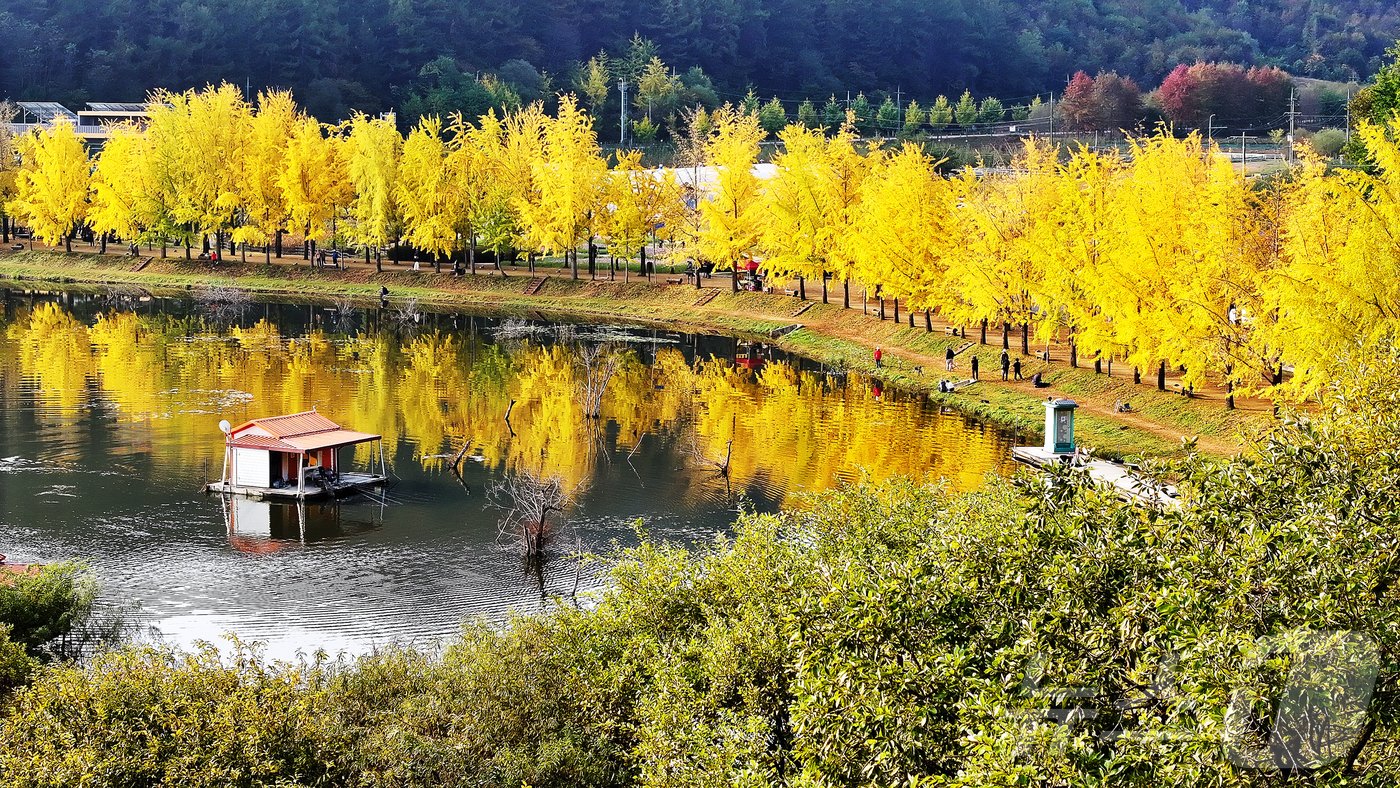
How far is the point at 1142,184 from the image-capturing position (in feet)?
131

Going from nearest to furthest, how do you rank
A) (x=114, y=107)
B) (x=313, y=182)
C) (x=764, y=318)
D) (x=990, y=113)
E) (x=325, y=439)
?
(x=325, y=439) → (x=764, y=318) → (x=313, y=182) → (x=114, y=107) → (x=990, y=113)

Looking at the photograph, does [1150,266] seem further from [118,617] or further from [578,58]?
[578,58]

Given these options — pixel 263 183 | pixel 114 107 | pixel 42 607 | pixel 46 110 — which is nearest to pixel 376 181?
pixel 263 183

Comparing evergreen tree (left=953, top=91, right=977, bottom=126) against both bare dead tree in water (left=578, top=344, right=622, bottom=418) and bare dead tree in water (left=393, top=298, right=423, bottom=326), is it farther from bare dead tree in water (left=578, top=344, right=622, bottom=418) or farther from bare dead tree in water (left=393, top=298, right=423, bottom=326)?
bare dead tree in water (left=578, top=344, right=622, bottom=418)

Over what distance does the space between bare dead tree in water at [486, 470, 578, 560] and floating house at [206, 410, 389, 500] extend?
9.31 feet

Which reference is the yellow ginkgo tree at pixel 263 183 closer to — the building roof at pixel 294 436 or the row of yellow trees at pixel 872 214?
the row of yellow trees at pixel 872 214

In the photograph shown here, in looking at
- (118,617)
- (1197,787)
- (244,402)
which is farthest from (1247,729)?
(244,402)

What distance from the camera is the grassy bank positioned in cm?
3756

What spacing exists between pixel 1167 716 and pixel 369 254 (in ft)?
236

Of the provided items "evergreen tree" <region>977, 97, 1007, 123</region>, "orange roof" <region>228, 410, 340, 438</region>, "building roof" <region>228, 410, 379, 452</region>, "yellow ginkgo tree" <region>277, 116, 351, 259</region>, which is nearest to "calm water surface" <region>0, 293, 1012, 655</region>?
"building roof" <region>228, 410, 379, 452</region>

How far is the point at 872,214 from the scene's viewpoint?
5347 cm

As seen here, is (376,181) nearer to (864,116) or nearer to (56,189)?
(56,189)

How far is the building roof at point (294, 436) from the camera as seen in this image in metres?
30.7

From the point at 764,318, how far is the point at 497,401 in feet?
67.1
